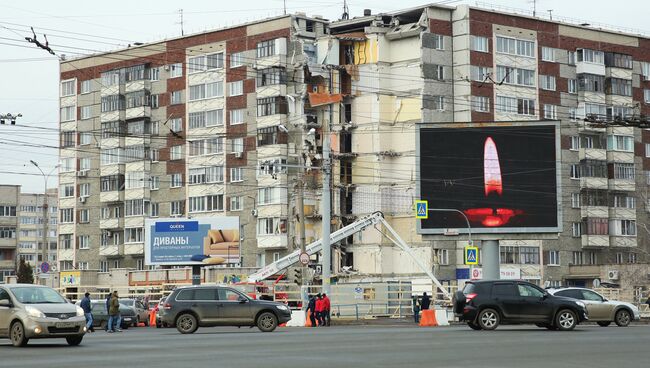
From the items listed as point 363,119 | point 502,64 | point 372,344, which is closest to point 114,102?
point 363,119

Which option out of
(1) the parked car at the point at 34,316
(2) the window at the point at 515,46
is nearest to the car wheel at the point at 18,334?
(1) the parked car at the point at 34,316

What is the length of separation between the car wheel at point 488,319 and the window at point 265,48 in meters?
61.9

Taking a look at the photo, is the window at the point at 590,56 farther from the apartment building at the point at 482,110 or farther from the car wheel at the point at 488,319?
the car wheel at the point at 488,319

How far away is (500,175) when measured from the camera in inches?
2430

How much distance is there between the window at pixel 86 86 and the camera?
373 feet

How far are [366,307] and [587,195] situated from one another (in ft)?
146

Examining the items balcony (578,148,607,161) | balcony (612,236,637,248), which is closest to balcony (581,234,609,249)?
balcony (612,236,637,248)

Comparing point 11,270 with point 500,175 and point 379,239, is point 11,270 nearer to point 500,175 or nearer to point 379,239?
point 379,239

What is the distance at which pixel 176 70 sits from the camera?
106938 mm

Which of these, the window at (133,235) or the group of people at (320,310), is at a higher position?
the window at (133,235)

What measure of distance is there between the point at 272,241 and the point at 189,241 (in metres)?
18.3

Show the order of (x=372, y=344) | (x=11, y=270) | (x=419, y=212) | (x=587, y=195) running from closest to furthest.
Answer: (x=372, y=344) < (x=419, y=212) < (x=587, y=195) < (x=11, y=270)

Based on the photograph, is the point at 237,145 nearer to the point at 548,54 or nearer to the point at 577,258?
the point at 548,54

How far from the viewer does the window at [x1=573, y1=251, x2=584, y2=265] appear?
101875 millimetres
